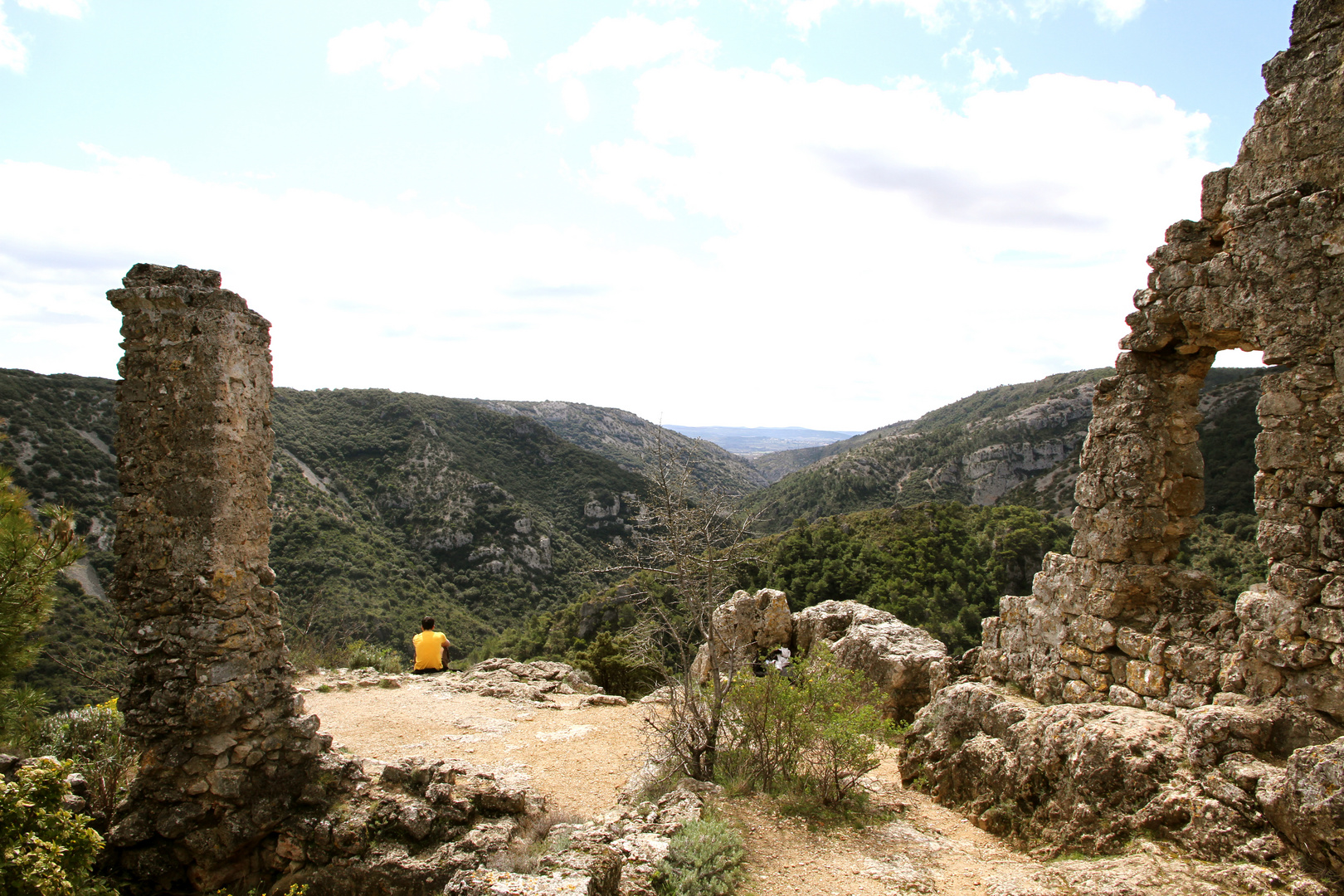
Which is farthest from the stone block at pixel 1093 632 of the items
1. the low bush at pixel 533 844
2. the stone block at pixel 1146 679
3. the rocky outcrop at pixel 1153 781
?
the low bush at pixel 533 844

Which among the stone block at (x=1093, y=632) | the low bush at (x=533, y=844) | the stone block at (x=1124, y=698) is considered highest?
the stone block at (x=1093, y=632)

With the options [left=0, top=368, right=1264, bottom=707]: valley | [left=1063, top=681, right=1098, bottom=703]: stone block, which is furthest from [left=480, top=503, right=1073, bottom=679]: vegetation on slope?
[left=1063, top=681, right=1098, bottom=703]: stone block

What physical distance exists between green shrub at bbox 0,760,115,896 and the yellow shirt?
27.2 ft

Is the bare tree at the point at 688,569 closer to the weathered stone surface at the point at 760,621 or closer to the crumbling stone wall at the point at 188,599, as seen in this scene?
the crumbling stone wall at the point at 188,599

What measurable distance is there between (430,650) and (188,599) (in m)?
7.81

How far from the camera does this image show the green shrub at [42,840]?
3.89 m

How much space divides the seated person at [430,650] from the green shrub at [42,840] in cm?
829

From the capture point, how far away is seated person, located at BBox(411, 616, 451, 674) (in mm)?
12945

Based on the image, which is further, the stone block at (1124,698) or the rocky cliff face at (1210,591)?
the stone block at (1124,698)

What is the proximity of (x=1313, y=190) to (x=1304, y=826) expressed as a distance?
17.8 ft

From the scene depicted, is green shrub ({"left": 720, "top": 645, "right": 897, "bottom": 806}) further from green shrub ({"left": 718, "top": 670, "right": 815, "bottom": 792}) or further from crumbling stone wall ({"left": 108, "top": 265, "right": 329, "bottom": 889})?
crumbling stone wall ({"left": 108, "top": 265, "right": 329, "bottom": 889})

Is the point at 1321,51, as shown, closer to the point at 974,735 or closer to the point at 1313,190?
the point at 1313,190

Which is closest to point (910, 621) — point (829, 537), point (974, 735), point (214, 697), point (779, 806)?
point (829, 537)

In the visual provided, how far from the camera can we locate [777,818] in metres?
6.74
